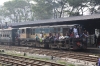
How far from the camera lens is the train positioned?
1736 cm

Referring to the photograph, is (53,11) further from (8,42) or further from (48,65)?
(48,65)

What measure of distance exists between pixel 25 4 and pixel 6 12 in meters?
7.34

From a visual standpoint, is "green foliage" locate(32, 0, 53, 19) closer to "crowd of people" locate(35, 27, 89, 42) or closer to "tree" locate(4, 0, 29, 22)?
"tree" locate(4, 0, 29, 22)

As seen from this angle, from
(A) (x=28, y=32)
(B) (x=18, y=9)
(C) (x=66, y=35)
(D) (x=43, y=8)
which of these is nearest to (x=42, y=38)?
(A) (x=28, y=32)

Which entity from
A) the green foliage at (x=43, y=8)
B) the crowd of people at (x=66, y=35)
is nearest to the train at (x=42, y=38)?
the crowd of people at (x=66, y=35)

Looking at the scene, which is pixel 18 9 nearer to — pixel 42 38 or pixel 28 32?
pixel 28 32

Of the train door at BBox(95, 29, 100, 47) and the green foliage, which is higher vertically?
the green foliage

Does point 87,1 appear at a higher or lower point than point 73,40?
higher

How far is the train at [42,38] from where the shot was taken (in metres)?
17.4

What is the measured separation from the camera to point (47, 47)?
21.2 metres

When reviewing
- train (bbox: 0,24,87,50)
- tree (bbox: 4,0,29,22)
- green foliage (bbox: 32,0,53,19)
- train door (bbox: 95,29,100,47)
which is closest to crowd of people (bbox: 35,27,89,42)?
train (bbox: 0,24,87,50)

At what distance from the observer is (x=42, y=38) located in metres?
20.9

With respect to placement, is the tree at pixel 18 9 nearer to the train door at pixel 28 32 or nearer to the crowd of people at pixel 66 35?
the train door at pixel 28 32

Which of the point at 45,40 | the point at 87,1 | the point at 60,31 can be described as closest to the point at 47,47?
the point at 45,40
